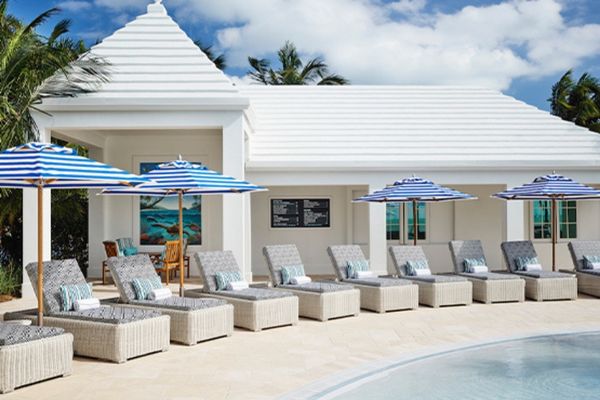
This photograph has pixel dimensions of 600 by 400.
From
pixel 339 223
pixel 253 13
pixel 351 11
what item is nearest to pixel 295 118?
pixel 339 223

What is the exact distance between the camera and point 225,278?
1114 cm

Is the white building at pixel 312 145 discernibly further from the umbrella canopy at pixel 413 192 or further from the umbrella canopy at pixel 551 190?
the umbrella canopy at pixel 413 192

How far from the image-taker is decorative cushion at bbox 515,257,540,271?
14555 mm

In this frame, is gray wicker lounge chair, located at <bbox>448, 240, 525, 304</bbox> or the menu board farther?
the menu board

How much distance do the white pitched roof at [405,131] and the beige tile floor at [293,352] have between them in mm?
6099

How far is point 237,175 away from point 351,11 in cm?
2676

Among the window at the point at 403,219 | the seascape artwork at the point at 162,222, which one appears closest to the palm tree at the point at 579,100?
the window at the point at 403,219

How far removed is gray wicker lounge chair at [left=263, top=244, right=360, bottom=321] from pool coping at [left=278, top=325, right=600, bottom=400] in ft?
8.40

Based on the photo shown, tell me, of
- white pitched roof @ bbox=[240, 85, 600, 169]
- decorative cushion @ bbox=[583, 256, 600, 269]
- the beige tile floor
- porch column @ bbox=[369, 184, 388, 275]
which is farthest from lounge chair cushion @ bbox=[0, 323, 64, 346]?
decorative cushion @ bbox=[583, 256, 600, 269]

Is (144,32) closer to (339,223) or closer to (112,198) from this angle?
(112,198)

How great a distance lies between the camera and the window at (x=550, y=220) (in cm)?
2008

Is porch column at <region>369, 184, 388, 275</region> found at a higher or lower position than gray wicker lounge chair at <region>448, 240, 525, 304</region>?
higher

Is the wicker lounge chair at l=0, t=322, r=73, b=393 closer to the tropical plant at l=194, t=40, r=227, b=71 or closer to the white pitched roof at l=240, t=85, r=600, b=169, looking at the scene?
the white pitched roof at l=240, t=85, r=600, b=169

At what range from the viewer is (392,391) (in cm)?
706
